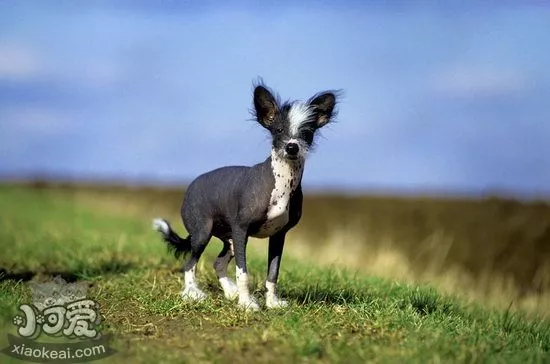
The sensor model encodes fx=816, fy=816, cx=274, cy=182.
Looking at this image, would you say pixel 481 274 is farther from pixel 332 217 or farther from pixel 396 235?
pixel 332 217

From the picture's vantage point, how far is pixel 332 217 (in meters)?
22.0

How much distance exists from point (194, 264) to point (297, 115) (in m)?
2.03

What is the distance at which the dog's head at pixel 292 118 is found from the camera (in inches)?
305

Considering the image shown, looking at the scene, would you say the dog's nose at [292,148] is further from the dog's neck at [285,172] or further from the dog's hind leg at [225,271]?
the dog's hind leg at [225,271]

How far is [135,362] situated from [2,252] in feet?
24.1

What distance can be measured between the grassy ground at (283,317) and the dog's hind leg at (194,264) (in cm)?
15

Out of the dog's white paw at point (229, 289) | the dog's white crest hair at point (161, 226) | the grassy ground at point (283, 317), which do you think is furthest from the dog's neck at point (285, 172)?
the dog's white crest hair at point (161, 226)

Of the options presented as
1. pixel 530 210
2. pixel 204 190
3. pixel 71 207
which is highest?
pixel 204 190

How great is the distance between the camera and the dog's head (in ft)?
25.5

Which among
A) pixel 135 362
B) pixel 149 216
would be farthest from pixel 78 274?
pixel 149 216

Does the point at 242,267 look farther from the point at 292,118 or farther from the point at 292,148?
the point at 292,118

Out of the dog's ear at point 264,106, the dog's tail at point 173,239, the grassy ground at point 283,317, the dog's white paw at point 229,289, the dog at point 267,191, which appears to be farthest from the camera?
the dog's tail at point 173,239

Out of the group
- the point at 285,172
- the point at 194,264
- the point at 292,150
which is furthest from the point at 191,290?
the point at 292,150

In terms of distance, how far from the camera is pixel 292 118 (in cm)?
779
